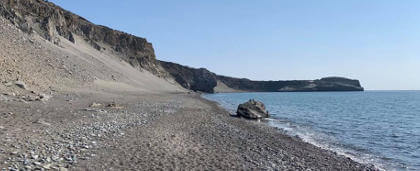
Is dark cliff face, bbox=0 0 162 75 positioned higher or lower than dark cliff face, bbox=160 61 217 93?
higher

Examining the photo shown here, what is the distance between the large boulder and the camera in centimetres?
3525

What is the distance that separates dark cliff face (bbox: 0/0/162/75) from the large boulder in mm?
44148

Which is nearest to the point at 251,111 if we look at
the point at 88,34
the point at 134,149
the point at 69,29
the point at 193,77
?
the point at 134,149

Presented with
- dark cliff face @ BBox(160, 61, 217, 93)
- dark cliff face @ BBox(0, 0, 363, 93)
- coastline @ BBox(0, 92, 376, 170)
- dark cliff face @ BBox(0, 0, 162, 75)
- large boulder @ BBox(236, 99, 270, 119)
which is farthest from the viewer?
dark cliff face @ BBox(160, 61, 217, 93)

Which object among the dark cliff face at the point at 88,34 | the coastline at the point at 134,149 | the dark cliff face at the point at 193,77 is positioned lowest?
the coastline at the point at 134,149

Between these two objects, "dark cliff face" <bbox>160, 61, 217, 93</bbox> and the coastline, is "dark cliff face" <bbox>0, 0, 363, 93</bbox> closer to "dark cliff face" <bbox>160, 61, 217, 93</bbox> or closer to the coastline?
"dark cliff face" <bbox>160, 61, 217, 93</bbox>

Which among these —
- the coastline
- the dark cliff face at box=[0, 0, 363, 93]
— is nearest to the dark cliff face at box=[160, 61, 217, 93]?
the dark cliff face at box=[0, 0, 363, 93]

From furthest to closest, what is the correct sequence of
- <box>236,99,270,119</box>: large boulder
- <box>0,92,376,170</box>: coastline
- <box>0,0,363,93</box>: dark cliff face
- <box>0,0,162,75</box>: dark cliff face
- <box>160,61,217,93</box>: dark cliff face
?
1. <box>160,61,217,93</box>: dark cliff face
2. <box>0,0,363,93</box>: dark cliff face
3. <box>0,0,162,75</box>: dark cliff face
4. <box>236,99,270,119</box>: large boulder
5. <box>0,92,376,170</box>: coastline

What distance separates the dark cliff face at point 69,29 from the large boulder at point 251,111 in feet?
145

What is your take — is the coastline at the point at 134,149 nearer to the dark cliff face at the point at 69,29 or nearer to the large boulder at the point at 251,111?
the large boulder at the point at 251,111

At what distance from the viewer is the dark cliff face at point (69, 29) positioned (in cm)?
6456

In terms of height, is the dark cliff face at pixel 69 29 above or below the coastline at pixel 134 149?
above

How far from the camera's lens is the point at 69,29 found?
3760 inches

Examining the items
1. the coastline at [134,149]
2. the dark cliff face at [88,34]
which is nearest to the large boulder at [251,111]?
the coastline at [134,149]
